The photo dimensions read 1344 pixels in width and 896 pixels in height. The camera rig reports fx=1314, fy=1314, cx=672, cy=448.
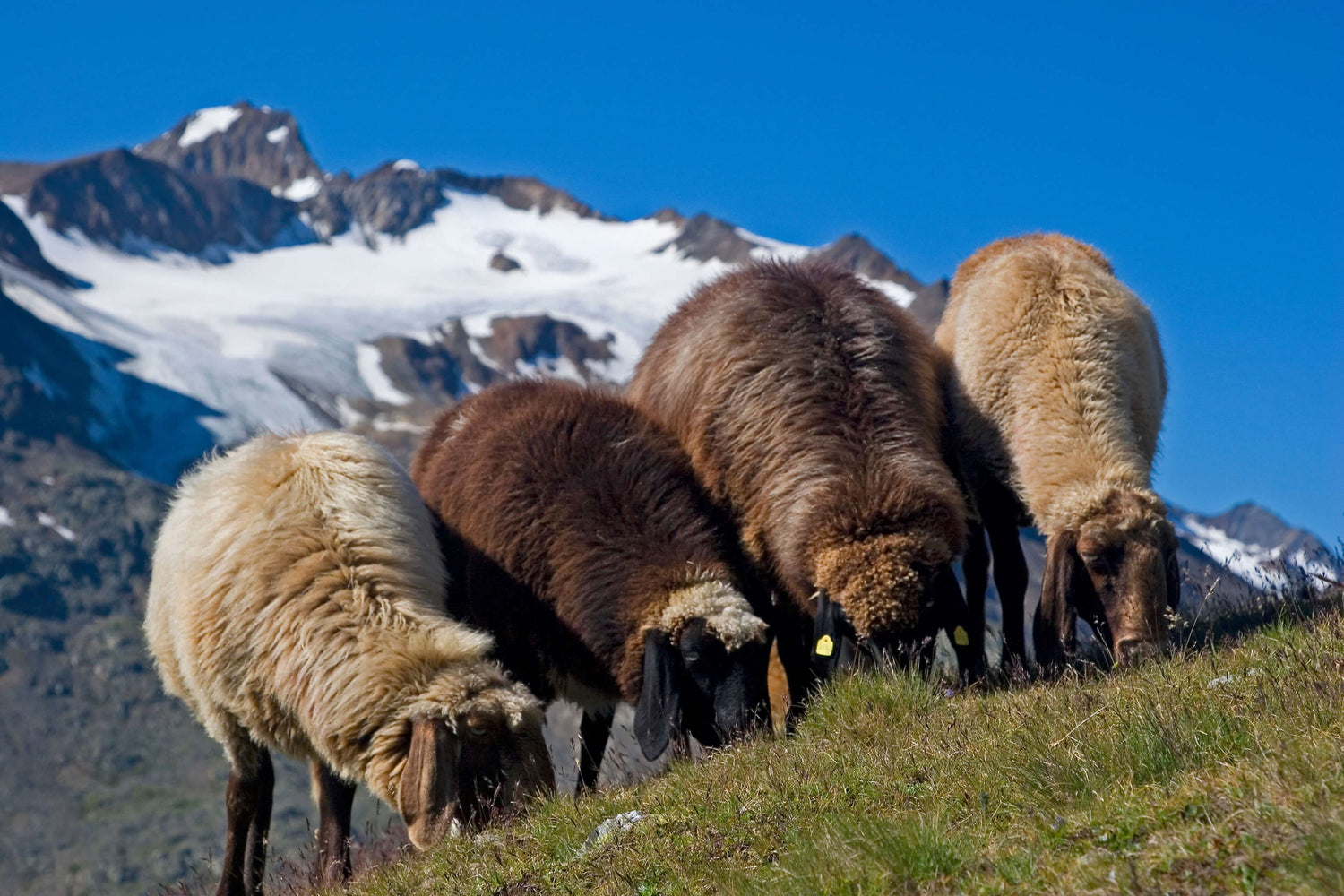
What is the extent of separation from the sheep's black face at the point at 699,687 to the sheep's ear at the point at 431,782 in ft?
4.74

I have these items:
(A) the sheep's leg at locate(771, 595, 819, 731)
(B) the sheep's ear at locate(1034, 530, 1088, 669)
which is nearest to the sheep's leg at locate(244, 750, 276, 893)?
(A) the sheep's leg at locate(771, 595, 819, 731)

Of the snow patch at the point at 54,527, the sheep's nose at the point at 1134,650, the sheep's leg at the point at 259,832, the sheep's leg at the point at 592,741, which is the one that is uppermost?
the snow patch at the point at 54,527

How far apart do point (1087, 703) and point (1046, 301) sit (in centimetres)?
528

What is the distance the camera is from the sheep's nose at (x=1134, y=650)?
8547mm

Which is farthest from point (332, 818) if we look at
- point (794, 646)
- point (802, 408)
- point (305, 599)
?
point (802, 408)

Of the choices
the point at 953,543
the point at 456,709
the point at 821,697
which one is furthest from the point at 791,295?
the point at 456,709

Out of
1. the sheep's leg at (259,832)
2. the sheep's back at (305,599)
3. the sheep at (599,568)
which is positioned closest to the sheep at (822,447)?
the sheep at (599,568)

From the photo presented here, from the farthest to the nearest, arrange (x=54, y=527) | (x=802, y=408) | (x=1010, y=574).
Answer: (x=54, y=527), (x=1010, y=574), (x=802, y=408)

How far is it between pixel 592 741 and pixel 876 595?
3020 mm

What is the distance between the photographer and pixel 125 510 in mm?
163500

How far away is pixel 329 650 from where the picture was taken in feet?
26.9

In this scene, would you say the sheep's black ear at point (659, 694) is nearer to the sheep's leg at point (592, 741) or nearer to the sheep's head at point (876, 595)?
the sheep's head at point (876, 595)

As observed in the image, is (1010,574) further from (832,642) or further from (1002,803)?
(1002,803)

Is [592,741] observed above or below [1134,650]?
below
